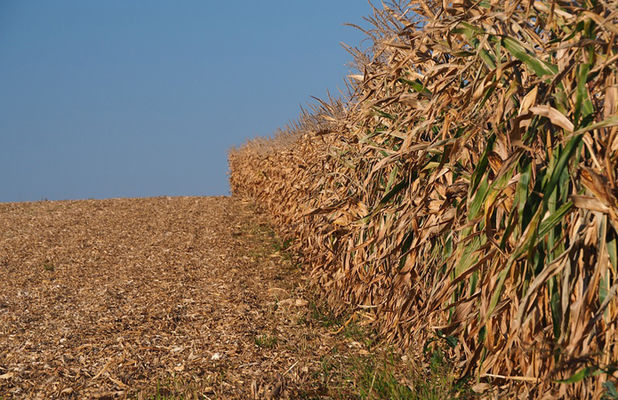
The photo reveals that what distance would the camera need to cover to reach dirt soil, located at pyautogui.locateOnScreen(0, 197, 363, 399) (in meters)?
3.92

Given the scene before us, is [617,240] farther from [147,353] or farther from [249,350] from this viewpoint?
[147,353]

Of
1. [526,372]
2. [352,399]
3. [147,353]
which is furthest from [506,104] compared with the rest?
[147,353]

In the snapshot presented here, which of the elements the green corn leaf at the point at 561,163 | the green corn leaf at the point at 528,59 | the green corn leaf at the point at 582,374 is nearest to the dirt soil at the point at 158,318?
the green corn leaf at the point at 582,374

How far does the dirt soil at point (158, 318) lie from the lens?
3.92 meters

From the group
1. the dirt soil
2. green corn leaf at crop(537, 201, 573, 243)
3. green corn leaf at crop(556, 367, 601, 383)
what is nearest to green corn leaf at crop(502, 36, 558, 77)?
green corn leaf at crop(537, 201, 573, 243)

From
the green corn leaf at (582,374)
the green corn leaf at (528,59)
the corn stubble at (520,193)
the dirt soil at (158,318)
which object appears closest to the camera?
the green corn leaf at (582,374)

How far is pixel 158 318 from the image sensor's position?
17.8 feet

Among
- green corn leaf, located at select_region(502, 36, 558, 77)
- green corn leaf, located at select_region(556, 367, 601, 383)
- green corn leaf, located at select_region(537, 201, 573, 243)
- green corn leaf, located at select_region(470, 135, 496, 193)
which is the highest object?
green corn leaf, located at select_region(502, 36, 558, 77)

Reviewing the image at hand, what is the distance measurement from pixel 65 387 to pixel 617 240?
11.4 feet

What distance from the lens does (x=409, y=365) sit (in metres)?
3.23

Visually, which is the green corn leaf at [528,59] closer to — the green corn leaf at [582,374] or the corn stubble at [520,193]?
the corn stubble at [520,193]

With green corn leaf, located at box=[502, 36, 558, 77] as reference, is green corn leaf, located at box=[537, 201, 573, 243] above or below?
below

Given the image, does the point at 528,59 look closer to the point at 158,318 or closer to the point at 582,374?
the point at 582,374

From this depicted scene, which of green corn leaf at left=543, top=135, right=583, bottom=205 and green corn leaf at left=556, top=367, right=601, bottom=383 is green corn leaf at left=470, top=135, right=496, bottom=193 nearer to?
green corn leaf at left=543, top=135, right=583, bottom=205
